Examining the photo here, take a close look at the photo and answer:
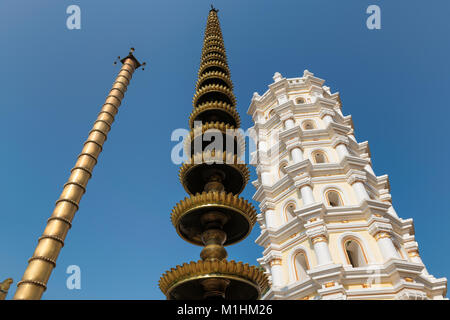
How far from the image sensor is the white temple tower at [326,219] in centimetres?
1520

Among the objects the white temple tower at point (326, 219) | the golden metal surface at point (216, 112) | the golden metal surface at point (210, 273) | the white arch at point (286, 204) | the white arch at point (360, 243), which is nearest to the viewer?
the golden metal surface at point (210, 273)

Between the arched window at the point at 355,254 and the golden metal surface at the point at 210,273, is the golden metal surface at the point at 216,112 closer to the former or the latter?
the golden metal surface at the point at 210,273

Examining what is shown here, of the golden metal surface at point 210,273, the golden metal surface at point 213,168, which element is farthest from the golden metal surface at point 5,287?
the golden metal surface at point 210,273

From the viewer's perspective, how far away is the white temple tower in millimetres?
15203

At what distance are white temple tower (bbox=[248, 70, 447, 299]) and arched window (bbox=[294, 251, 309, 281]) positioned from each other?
54mm

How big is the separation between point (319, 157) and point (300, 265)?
838cm

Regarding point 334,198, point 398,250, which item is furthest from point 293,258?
point 398,250

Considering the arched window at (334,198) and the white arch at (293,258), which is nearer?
the white arch at (293,258)

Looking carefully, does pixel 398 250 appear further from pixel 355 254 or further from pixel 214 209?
pixel 214 209

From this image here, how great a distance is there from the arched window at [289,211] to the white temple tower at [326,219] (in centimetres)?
6

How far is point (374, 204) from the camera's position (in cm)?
1788

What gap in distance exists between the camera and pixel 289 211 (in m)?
20.7
